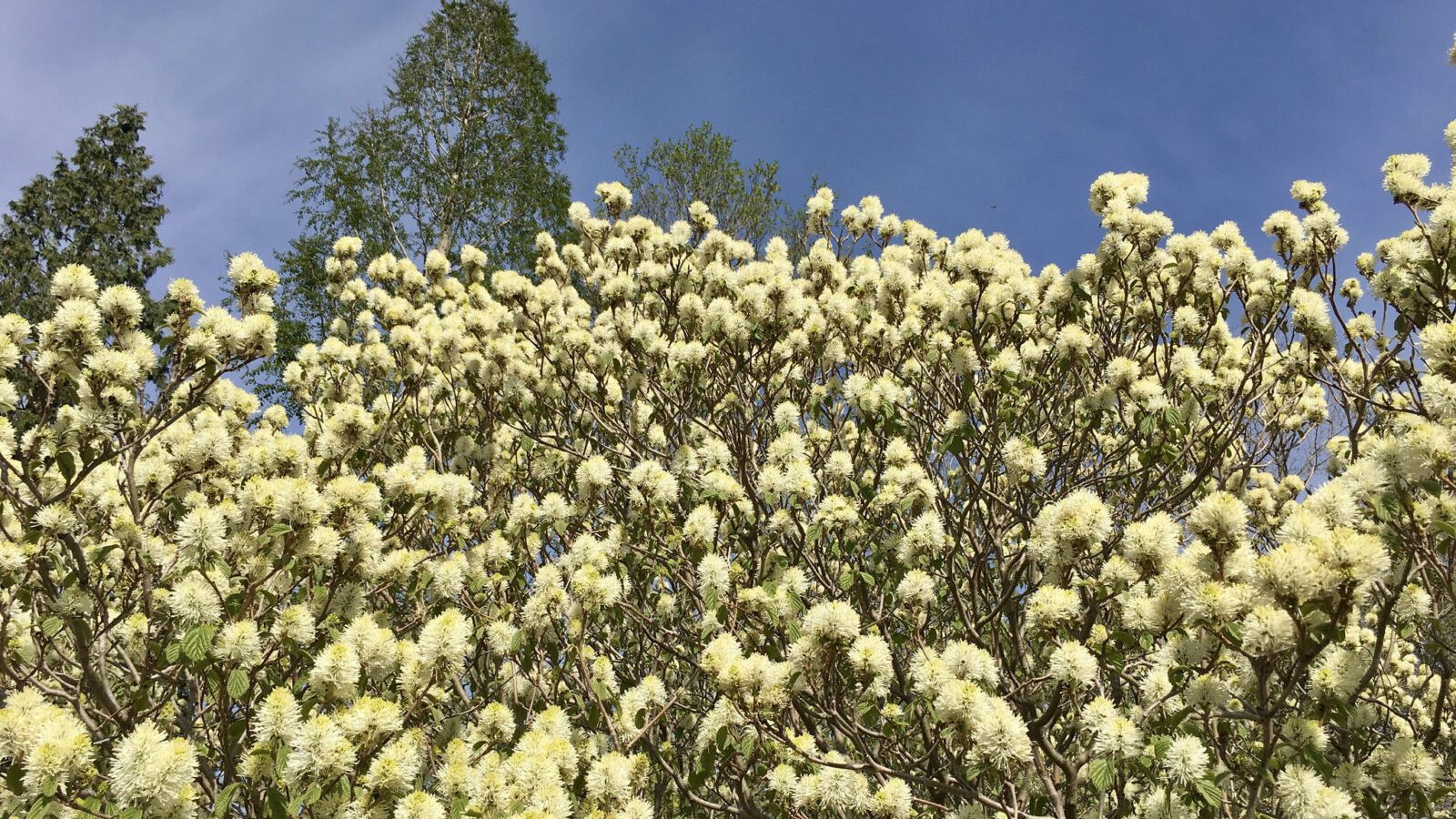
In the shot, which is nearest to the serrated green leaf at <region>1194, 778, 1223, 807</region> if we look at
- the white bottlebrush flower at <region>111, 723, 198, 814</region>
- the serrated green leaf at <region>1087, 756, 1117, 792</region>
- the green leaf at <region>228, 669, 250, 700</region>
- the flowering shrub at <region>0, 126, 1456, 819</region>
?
the flowering shrub at <region>0, 126, 1456, 819</region>

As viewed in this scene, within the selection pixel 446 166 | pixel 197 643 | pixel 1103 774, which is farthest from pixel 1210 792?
pixel 446 166

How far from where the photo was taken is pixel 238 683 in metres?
2.59

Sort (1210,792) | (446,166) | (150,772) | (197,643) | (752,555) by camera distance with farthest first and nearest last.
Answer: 1. (446,166)
2. (752,555)
3. (197,643)
4. (1210,792)
5. (150,772)

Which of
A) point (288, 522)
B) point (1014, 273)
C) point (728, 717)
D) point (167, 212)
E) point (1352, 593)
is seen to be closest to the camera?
point (1352, 593)

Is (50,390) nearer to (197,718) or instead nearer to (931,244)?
(197,718)

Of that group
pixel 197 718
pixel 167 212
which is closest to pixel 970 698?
pixel 197 718

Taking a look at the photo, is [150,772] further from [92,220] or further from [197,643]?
[92,220]

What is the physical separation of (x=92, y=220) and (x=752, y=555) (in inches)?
817

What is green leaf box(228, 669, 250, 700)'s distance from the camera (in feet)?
8.40

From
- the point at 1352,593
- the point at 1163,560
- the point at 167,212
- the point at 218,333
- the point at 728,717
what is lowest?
the point at 728,717

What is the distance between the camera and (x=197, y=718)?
350 cm

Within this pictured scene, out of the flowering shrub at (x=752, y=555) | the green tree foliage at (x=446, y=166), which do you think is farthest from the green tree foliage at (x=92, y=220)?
the flowering shrub at (x=752, y=555)

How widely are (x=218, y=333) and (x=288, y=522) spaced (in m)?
0.90

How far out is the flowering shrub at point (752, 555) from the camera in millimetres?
2365
